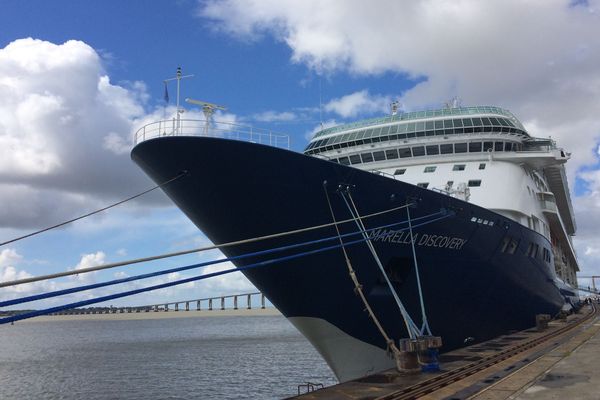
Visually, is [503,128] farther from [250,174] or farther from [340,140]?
[250,174]

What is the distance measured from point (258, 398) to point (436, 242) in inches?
451

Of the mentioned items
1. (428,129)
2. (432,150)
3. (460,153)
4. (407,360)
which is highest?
(428,129)

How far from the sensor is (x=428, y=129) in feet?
63.0

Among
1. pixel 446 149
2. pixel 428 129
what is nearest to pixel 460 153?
pixel 446 149

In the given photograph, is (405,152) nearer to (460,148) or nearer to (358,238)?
(460,148)

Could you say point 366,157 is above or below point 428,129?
below

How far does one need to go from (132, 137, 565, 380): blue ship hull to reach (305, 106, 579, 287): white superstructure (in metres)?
2.92

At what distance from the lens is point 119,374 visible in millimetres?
29266

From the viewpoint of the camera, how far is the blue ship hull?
11.3 metres

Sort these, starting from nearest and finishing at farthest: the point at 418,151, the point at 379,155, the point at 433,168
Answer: the point at 433,168
the point at 418,151
the point at 379,155

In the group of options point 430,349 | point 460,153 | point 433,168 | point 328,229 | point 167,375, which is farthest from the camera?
point 167,375

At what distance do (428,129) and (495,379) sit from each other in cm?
1104

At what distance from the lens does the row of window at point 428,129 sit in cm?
1911

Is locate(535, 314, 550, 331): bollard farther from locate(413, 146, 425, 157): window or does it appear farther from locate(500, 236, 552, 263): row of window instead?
locate(413, 146, 425, 157): window
